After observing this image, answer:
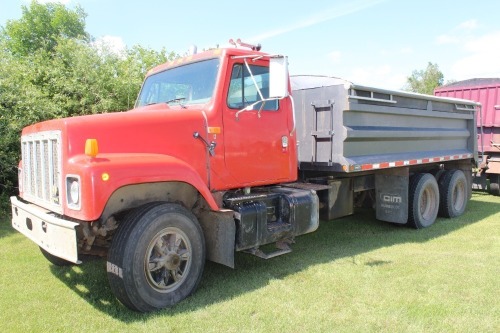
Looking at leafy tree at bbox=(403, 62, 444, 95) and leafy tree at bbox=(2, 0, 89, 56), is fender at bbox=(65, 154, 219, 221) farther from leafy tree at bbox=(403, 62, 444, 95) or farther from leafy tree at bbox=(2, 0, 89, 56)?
leafy tree at bbox=(403, 62, 444, 95)

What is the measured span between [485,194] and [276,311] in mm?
9740

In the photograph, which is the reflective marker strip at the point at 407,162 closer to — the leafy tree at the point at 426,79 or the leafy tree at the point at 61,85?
the leafy tree at the point at 61,85

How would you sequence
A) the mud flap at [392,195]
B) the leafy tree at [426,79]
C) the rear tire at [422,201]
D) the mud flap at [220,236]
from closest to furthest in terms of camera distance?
the mud flap at [220,236] → the mud flap at [392,195] → the rear tire at [422,201] → the leafy tree at [426,79]

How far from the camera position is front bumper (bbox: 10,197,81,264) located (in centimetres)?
338

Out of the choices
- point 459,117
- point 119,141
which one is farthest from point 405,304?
point 459,117

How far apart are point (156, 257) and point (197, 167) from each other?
96 centimetres

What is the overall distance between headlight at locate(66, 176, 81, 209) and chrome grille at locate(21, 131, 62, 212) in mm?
145

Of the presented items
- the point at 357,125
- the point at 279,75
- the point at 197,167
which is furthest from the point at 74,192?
the point at 357,125

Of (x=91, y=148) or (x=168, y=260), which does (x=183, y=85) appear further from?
(x=168, y=260)

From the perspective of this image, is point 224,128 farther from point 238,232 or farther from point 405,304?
point 405,304

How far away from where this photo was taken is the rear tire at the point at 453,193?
7934 millimetres

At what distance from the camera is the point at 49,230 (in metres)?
3.62

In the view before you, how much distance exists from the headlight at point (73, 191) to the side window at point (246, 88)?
175cm

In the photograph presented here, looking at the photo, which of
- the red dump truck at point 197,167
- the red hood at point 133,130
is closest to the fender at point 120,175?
the red dump truck at point 197,167
